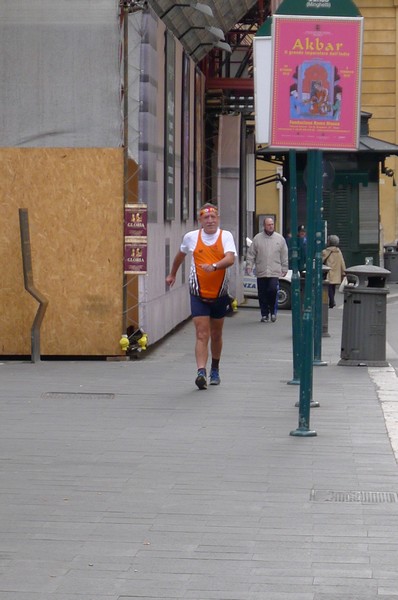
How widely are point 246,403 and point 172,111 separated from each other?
286 inches

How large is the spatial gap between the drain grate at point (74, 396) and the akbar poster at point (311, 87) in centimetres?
325

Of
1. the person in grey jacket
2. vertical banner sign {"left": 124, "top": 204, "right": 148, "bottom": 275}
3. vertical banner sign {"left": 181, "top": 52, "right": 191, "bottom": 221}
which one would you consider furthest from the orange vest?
the person in grey jacket

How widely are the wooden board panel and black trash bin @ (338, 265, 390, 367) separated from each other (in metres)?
2.60

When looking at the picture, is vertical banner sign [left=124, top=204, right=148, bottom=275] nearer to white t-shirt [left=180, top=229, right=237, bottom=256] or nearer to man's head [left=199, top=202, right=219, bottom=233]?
white t-shirt [left=180, top=229, right=237, bottom=256]

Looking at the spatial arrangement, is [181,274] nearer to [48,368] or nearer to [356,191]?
[48,368]

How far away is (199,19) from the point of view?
20.4 metres

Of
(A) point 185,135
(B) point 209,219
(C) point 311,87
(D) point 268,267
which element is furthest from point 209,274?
(D) point 268,267

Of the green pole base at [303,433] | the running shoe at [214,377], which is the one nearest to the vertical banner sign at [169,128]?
the running shoe at [214,377]

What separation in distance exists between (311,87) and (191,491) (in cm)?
367

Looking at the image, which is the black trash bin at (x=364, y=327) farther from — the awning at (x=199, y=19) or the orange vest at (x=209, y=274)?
the awning at (x=199, y=19)

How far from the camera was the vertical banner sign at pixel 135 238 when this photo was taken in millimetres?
15188

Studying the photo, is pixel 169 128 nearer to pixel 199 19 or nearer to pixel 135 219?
pixel 199 19

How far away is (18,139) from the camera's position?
15.3 m

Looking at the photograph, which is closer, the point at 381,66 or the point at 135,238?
the point at 135,238
